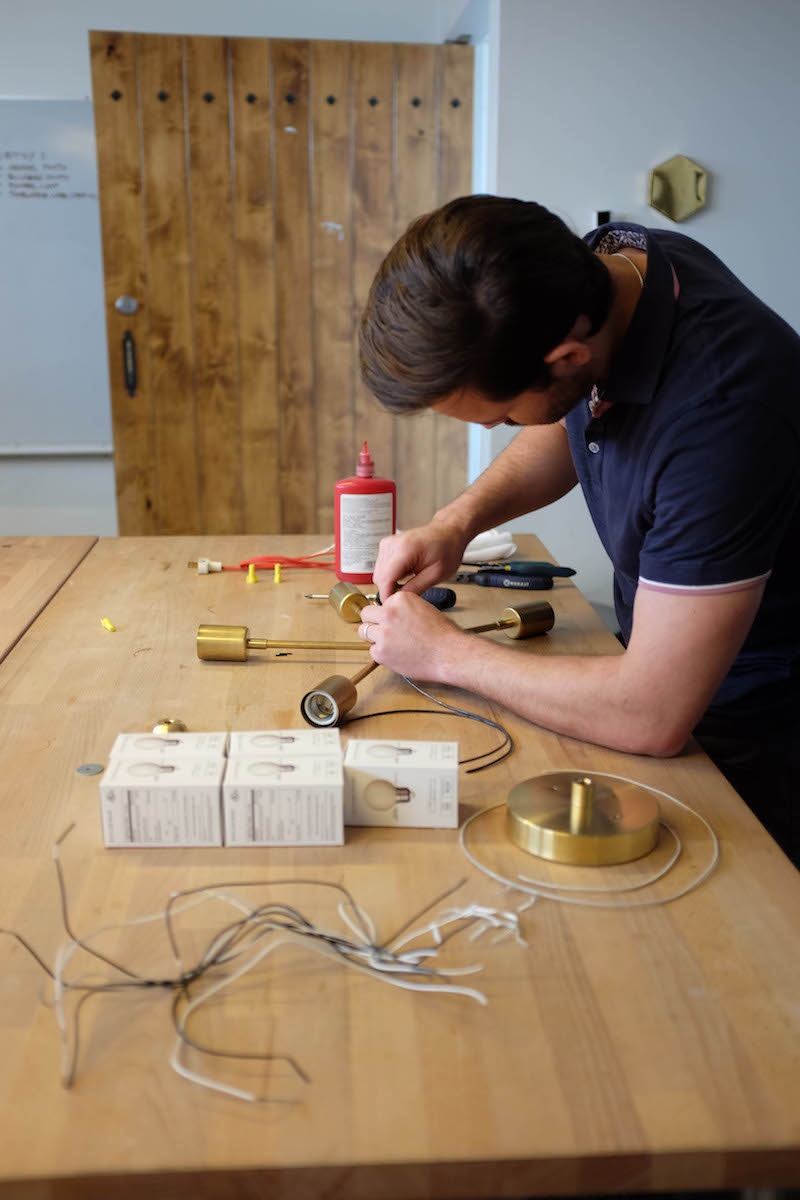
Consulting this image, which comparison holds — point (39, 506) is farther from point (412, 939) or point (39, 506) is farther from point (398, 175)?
point (412, 939)

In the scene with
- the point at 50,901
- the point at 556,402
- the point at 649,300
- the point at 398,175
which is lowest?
the point at 50,901

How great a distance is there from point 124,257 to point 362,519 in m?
2.05

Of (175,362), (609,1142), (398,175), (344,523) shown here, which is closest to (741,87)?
(398,175)

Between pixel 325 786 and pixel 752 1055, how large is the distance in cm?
40

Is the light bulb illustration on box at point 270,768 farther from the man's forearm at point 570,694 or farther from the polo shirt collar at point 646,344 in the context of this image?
the polo shirt collar at point 646,344

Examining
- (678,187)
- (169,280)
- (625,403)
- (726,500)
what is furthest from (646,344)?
(169,280)

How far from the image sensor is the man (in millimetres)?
1081

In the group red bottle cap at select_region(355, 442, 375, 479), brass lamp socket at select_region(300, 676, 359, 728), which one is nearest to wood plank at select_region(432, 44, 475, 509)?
red bottle cap at select_region(355, 442, 375, 479)

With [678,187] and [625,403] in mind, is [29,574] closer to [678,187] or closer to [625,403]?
[625,403]

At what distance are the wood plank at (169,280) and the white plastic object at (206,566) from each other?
5.82 feet

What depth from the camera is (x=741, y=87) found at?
10.0 feet

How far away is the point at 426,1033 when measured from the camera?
69 cm

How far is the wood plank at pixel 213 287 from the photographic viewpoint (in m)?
3.25

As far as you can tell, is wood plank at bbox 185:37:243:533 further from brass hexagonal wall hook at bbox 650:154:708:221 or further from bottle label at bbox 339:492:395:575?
bottle label at bbox 339:492:395:575
